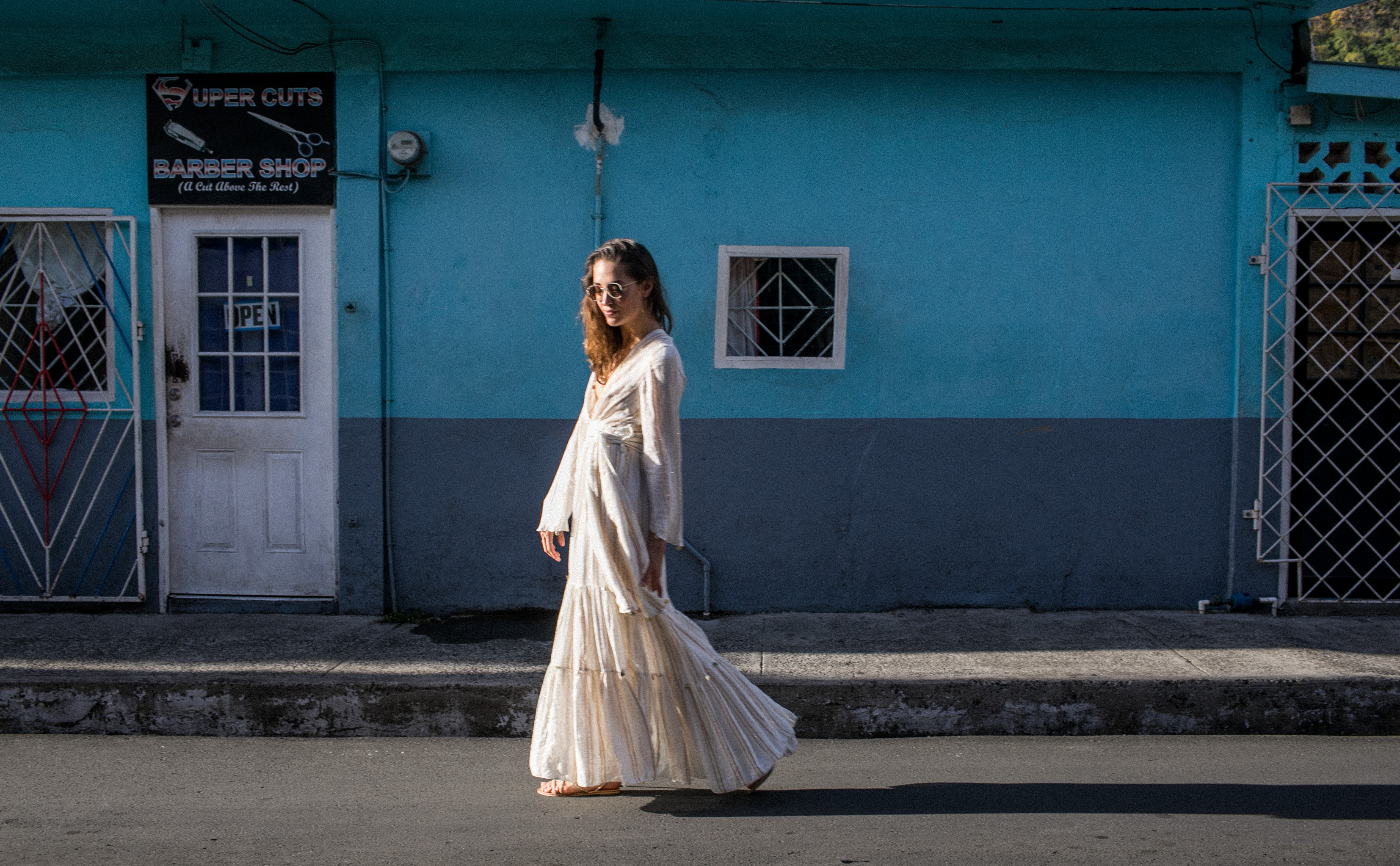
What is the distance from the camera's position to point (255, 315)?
5695 millimetres

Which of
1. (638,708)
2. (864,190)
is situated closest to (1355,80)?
(864,190)

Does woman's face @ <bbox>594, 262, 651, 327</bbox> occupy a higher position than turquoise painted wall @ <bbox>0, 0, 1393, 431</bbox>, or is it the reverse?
turquoise painted wall @ <bbox>0, 0, 1393, 431</bbox>

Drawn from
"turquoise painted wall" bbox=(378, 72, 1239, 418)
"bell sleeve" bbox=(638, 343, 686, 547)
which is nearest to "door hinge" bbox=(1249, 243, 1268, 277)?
"turquoise painted wall" bbox=(378, 72, 1239, 418)

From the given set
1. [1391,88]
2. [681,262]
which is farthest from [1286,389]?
[681,262]

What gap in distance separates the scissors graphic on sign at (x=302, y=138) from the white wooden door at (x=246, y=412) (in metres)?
0.41

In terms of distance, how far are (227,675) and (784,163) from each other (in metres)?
3.78

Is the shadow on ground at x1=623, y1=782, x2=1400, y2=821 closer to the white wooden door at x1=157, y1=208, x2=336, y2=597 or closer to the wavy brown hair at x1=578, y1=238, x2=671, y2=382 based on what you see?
the wavy brown hair at x1=578, y1=238, x2=671, y2=382

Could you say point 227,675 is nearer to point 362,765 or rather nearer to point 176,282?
point 362,765

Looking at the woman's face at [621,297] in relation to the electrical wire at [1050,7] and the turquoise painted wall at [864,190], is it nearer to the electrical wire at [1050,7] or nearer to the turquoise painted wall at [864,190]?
the turquoise painted wall at [864,190]

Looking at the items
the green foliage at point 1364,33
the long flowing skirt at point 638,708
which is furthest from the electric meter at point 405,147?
the green foliage at point 1364,33

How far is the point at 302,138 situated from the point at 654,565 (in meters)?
3.80

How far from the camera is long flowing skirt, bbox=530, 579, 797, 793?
314cm

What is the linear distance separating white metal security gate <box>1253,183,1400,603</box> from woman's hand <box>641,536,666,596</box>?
394cm

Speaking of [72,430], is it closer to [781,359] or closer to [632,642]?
[781,359]
